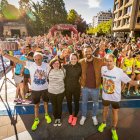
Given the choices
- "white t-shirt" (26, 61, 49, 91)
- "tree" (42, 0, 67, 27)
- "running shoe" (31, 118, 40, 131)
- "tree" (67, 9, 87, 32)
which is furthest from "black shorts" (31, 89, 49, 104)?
"tree" (67, 9, 87, 32)

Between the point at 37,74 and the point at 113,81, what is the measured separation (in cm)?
189

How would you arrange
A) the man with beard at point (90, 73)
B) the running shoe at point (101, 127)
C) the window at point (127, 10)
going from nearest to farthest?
the man with beard at point (90, 73), the running shoe at point (101, 127), the window at point (127, 10)

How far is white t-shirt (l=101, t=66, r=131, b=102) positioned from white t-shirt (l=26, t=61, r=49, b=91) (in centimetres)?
152

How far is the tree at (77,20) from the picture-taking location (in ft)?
188

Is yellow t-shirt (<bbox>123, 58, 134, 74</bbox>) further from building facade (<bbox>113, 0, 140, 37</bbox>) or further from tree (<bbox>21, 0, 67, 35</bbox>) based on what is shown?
tree (<bbox>21, 0, 67, 35</bbox>)

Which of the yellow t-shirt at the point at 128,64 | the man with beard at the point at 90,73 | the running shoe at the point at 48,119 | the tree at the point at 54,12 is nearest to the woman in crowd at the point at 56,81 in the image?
the man with beard at the point at 90,73

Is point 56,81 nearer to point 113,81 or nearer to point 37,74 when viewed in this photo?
point 37,74

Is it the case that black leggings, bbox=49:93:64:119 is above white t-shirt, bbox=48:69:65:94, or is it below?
below

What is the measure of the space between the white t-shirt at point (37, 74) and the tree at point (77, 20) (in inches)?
2122

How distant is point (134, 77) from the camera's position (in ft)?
23.2

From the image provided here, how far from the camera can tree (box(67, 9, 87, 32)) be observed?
57406mm

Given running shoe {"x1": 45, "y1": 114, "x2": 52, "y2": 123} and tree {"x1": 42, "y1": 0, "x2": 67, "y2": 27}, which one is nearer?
running shoe {"x1": 45, "y1": 114, "x2": 52, "y2": 123}

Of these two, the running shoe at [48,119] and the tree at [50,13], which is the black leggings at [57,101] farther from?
the tree at [50,13]

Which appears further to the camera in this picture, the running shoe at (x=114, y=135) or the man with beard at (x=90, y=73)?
the man with beard at (x=90, y=73)
